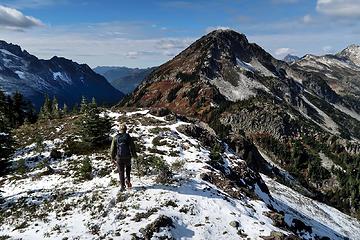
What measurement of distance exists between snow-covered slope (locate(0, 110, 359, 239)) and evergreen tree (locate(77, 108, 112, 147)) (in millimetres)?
2496

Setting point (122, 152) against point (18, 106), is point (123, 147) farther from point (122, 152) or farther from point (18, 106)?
point (18, 106)

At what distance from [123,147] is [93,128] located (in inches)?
511

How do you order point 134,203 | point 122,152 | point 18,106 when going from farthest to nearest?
1. point 18,106
2. point 122,152
3. point 134,203

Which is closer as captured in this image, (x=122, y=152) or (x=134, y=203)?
(x=134, y=203)

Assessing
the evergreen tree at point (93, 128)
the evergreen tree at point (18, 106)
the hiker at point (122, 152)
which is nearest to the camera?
the hiker at point (122, 152)

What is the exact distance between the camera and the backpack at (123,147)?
24138 mm

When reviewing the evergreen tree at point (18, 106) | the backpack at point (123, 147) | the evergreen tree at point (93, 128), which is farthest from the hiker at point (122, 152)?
the evergreen tree at point (18, 106)

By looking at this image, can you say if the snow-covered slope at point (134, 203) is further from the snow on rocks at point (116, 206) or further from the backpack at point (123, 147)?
the backpack at point (123, 147)

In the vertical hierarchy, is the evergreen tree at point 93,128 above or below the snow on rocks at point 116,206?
above

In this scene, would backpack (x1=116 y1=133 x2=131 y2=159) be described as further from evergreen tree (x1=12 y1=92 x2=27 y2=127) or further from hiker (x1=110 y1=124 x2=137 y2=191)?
evergreen tree (x1=12 y1=92 x2=27 y2=127)

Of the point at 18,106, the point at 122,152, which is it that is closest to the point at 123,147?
the point at 122,152

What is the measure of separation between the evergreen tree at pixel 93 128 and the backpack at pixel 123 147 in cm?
1159

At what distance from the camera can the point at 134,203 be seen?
74.6ft

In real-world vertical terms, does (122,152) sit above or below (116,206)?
above
